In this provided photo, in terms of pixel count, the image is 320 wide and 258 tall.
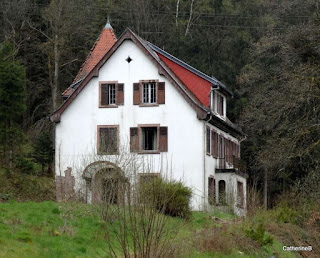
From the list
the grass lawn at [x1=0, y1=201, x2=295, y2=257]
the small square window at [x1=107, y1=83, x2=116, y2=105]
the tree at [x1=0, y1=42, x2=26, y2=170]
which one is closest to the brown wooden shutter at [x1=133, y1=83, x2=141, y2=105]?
the small square window at [x1=107, y1=83, x2=116, y2=105]

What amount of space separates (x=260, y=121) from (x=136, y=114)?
9843 mm

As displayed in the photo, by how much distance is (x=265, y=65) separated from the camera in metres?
50.5

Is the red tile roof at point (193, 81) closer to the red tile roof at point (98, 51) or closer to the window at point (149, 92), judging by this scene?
the window at point (149, 92)

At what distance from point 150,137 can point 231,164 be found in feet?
22.9

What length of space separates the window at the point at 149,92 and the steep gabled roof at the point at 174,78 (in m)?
0.99

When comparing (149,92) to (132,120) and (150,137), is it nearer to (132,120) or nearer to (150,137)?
(132,120)

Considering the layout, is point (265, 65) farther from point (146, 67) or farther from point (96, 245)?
point (96, 245)

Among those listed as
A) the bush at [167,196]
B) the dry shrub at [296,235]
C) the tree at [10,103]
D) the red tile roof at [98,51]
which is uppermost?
the red tile roof at [98,51]

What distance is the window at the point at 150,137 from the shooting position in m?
43.7

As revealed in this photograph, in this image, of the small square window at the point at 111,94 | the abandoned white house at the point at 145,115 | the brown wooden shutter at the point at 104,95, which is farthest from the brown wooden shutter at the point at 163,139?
the brown wooden shutter at the point at 104,95

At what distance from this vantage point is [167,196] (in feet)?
83.0

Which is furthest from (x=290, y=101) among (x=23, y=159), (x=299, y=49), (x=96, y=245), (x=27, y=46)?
(x=27, y=46)

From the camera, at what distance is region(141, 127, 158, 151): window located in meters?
44.4

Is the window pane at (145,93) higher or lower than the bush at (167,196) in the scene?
higher
